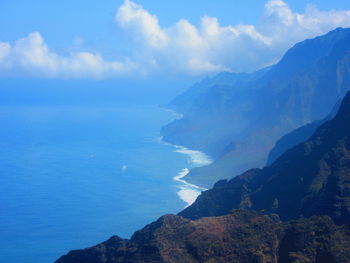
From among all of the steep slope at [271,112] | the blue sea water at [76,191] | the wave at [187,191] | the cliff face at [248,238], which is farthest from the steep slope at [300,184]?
the steep slope at [271,112]

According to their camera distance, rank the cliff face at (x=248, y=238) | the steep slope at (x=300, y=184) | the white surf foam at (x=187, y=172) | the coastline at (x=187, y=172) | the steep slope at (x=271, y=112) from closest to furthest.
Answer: the cliff face at (x=248, y=238)
the steep slope at (x=300, y=184)
the white surf foam at (x=187, y=172)
the coastline at (x=187, y=172)
the steep slope at (x=271, y=112)

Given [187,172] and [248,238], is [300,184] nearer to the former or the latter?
[248,238]

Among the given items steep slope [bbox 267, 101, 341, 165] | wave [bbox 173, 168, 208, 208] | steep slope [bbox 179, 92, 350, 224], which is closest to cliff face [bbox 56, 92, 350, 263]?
steep slope [bbox 179, 92, 350, 224]

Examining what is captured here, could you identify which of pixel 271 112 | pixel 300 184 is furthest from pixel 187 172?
pixel 300 184

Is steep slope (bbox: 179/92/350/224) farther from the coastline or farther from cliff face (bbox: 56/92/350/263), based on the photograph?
the coastline

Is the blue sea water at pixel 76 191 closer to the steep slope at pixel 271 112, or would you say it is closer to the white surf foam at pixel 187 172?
the white surf foam at pixel 187 172

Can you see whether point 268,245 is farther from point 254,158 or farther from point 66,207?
point 254,158
